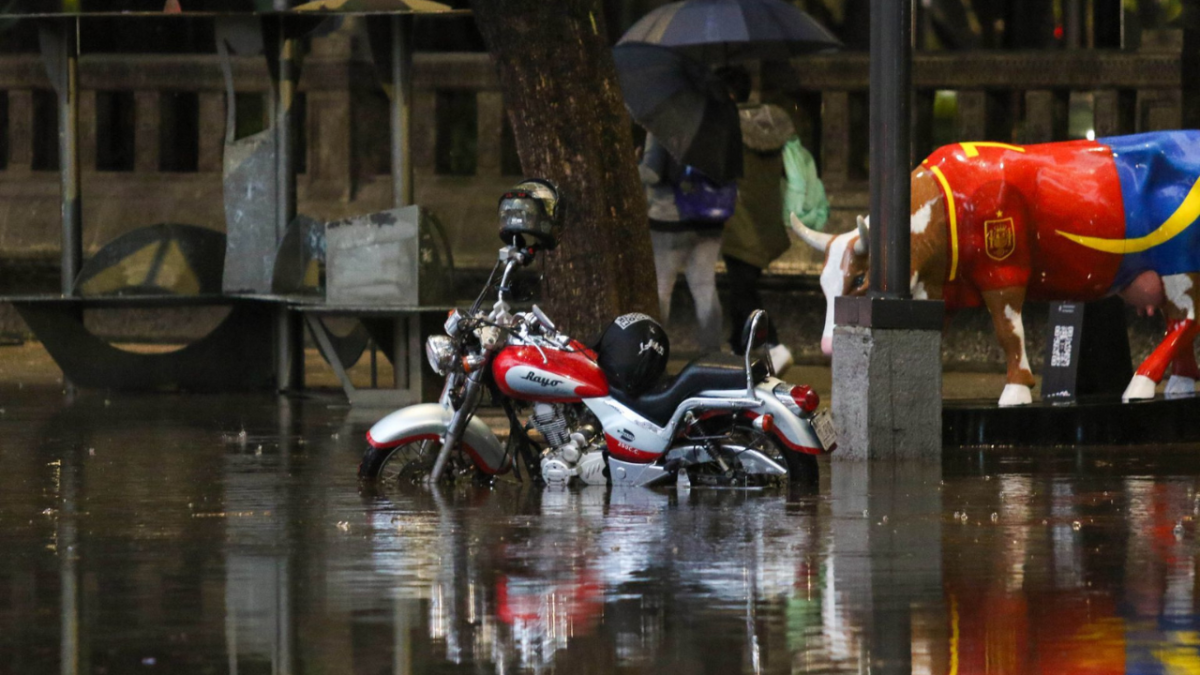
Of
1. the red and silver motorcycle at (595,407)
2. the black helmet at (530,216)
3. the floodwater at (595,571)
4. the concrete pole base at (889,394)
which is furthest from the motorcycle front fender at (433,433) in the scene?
the concrete pole base at (889,394)

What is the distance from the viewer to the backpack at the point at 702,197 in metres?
16.7

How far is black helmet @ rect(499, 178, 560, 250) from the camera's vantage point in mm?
11188

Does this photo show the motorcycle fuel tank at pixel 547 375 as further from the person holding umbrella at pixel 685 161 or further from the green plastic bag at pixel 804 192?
the green plastic bag at pixel 804 192

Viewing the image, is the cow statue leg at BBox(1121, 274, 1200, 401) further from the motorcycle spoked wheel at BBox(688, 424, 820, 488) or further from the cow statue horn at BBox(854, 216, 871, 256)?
the motorcycle spoked wheel at BBox(688, 424, 820, 488)

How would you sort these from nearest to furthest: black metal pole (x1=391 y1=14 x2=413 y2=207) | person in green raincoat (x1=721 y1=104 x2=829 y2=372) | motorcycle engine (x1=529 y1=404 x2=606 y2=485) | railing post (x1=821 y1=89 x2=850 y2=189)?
motorcycle engine (x1=529 y1=404 x2=606 y2=485) → black metal pole (x1=391 y1=14 x2=413 y2=207) → person in green raincoat (x1=721 y1=104 x2=829 y2=372) → railing post (x1=821 y1=89 x2=850 y2=189)

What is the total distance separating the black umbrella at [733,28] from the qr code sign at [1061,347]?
3270 mm

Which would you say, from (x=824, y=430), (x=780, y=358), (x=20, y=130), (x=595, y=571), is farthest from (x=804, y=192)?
(x=595, y=571)

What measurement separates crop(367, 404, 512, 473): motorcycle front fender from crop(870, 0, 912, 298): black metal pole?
2552mm

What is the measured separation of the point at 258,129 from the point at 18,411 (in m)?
7.27

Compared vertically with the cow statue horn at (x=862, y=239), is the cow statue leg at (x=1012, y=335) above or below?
→ below

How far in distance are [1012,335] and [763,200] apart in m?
4.33

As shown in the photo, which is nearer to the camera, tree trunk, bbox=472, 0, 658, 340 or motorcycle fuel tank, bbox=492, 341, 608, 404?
motorcycle fuel tank, bbox=492, 341, 608, 404

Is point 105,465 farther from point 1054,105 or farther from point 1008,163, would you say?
point 1054,105

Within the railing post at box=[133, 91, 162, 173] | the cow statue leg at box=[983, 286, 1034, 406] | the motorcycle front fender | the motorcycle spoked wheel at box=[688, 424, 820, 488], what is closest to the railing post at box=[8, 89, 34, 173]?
the railing post at box=[133, 91, 162, 173]
